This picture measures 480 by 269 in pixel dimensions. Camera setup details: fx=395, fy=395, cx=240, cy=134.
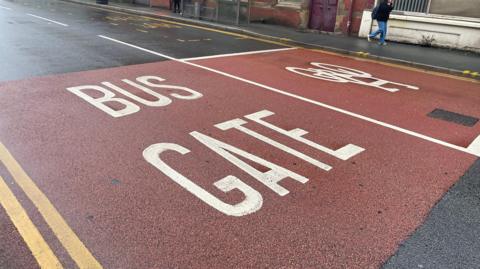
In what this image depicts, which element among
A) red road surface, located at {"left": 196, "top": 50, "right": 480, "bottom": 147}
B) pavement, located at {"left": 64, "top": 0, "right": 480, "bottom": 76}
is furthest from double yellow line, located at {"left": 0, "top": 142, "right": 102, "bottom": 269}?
pavement, located at {"left": 64, "top": 0, "right": 480, "bottom": 76}

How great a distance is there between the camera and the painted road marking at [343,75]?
8.87m

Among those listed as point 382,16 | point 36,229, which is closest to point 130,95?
point 36,229

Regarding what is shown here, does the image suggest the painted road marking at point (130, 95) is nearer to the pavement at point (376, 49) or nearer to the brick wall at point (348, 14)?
the pavement at point (376, 49)

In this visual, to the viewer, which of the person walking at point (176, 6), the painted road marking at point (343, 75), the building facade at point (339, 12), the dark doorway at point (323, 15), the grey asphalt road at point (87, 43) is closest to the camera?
the painted road marking at point (343, 75)


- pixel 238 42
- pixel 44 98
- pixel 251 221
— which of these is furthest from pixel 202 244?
pixel 238 42

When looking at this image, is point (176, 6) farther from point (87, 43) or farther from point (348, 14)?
point (87, 43)

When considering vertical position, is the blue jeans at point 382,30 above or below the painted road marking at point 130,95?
above

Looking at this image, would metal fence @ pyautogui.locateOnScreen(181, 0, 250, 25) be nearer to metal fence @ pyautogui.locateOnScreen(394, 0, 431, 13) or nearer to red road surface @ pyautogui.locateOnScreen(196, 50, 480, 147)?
metal fence @ pyautogui.locateOnScreen(394, 0, 431, 13)

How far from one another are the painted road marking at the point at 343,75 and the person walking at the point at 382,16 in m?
4.80

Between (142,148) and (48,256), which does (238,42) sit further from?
(48,256)

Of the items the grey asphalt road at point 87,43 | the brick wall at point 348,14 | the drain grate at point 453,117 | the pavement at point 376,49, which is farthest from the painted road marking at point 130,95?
the brick wall at point 348,14

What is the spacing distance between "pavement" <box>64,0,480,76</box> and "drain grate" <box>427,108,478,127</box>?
4096mm

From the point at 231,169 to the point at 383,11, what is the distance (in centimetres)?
1179

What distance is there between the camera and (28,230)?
326 centimetres
